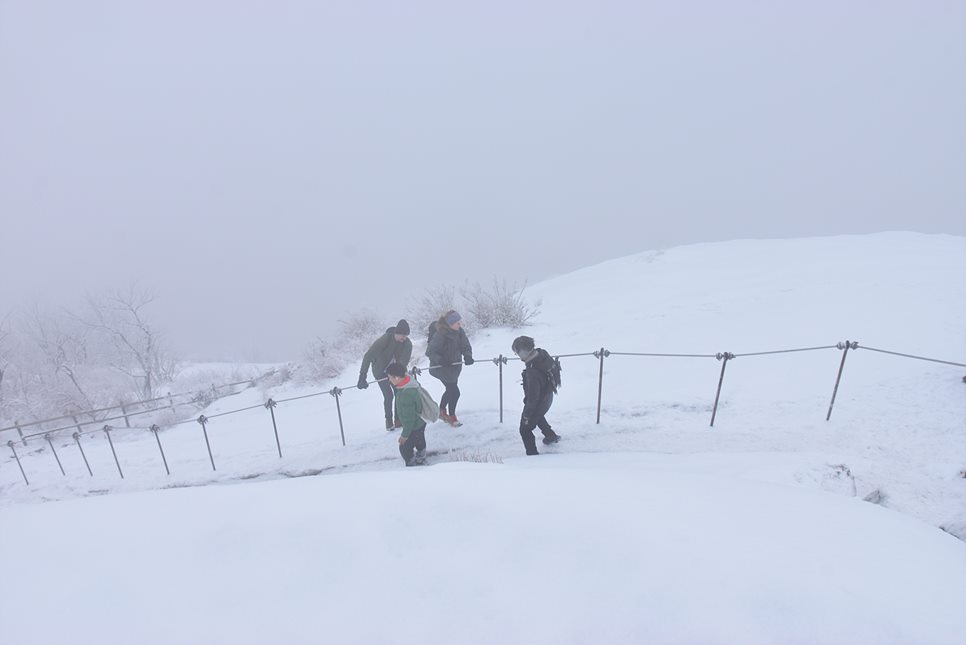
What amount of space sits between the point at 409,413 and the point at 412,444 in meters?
0.51

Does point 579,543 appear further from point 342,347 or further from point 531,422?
point 342,347

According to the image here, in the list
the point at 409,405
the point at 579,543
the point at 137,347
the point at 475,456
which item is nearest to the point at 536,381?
the point at 475,456

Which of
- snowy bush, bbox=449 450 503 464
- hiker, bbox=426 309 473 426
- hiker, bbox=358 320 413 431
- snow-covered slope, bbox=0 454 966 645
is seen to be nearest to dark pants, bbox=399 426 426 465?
snowy bush, bbox=449 450 503 464

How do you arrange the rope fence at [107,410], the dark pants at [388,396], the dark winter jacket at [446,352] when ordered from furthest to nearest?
the rope fence at [107,410]
the dark pants at [388,396]
the dark winter jacket at [446,352]

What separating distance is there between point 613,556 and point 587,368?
6.50 m

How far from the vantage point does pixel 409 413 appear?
5.71m

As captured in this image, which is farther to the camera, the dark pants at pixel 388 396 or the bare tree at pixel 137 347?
the bare tree at pixel 137 347

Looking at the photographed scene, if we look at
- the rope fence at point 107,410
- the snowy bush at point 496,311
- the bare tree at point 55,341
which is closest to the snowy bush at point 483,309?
the snowy bush at point 496,311

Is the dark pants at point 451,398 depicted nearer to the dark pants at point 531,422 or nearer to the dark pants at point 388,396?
the dark pants at point 388,396

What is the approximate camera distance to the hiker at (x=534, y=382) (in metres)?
5.59

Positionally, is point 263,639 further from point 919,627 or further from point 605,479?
point 919,627

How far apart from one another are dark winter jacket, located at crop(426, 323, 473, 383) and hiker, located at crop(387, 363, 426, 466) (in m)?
0.88

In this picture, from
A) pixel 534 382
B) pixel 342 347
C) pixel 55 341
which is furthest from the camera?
pixel 55 341

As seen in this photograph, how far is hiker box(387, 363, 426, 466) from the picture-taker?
18.7 feet
